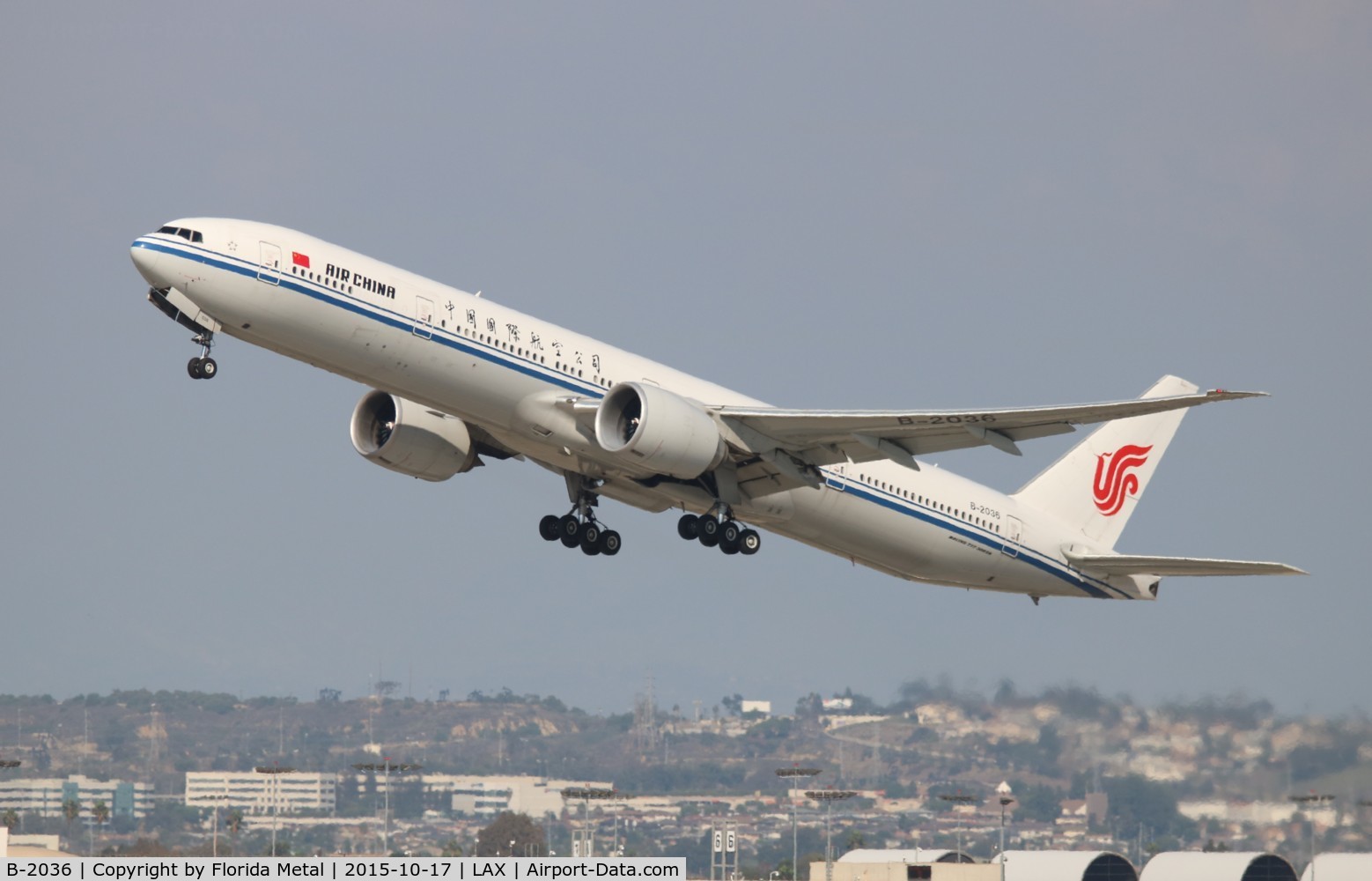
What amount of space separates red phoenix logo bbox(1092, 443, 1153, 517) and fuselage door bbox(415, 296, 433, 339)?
64.6ft

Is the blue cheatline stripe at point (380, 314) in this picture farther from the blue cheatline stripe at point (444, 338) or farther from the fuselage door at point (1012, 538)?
the fuselage door at point (1012, 538)

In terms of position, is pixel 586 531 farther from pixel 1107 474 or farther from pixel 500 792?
pixel 500 792

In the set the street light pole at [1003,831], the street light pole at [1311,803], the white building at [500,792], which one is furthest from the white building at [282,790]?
→ the street light pole at [1311,803]

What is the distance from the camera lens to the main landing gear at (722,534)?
38844 mm

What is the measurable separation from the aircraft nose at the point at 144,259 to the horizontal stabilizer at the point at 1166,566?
2279 centimetres

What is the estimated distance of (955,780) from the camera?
238 feet

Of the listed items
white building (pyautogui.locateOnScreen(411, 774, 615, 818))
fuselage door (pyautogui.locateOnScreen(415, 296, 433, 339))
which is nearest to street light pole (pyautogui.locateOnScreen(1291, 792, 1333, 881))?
fuselage door (pyautogui.locateOnScreen(415, 296, 433, 339))

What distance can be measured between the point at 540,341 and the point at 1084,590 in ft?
53.8

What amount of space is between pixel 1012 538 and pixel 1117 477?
5674 millimetres

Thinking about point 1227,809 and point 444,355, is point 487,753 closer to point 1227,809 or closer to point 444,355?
point 1227,809

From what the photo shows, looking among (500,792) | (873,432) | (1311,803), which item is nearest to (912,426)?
(873,432)

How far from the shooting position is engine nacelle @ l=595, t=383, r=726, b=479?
35.2 metres

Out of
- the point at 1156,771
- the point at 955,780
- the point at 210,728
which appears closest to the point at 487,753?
the point at 210,728

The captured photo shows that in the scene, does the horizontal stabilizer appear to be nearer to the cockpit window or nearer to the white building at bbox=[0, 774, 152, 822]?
the cockpit window
